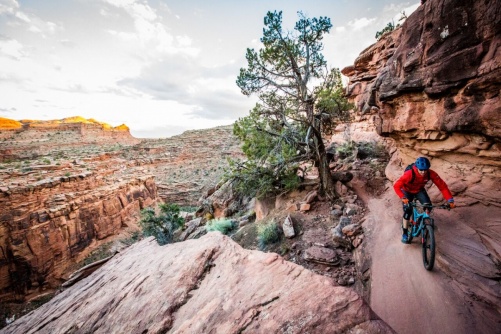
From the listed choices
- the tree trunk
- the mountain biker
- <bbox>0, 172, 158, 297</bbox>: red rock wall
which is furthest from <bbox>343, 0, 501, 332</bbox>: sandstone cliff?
<bbox>0, 172, 158, 297</bbox>: red rock wall

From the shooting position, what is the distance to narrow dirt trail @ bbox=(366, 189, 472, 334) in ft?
9.84

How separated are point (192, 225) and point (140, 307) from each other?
34.2ft

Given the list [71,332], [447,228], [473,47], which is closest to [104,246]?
[71,332]

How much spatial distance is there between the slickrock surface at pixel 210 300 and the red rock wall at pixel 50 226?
13.2 m

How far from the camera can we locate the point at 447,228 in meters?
4.20

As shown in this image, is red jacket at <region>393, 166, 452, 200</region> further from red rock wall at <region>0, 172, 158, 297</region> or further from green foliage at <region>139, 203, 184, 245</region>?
red rock wall at <region>0, 172, 158, 297</region>

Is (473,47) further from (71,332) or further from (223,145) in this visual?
(223,145)

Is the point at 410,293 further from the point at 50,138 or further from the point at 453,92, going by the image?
the point at 50,138

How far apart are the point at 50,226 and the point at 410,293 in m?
20.3

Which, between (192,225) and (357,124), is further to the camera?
(357,124)

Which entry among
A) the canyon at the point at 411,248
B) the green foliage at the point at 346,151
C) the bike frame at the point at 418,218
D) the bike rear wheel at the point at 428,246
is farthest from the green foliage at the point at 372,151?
the bike rear wheel at the point at 428,246

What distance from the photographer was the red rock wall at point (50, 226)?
12.8 m

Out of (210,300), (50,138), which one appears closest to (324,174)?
(210,300)

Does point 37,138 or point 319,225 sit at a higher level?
point 37,138
